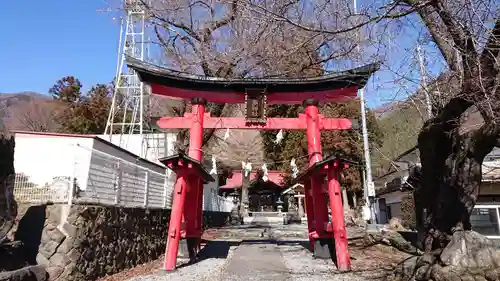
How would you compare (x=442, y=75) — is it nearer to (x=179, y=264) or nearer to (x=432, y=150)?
(x=432, y=150)

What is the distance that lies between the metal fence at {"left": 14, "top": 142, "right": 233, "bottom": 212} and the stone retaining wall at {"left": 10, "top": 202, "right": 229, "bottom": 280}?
23 centimetres

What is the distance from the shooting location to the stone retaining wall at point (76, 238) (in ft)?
22.3

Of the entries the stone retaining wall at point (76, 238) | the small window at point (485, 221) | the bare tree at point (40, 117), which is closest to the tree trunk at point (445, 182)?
the stone retaining wall at point (76, 238)

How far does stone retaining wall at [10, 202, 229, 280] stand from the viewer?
268 inches

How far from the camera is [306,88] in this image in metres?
11.6

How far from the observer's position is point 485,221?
54.6 ft

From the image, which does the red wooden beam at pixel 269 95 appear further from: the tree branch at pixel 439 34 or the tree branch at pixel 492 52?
the tree branch at pixel 492 52

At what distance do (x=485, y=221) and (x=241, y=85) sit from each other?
12728mm

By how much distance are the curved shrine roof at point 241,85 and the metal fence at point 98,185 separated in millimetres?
2644

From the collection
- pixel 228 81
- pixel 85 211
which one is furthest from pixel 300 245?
pixel 85 211

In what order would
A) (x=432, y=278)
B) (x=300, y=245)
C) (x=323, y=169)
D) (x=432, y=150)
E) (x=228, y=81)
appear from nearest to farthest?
1. (x=432, y=278)
2. (x=432, y=150)
3. (x=323, y=169)
4. (x=228, y=81)
5. (x=300, y=245)

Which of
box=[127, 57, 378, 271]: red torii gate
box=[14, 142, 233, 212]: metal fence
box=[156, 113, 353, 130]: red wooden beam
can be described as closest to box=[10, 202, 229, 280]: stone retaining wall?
box=[14, 142, 233, 212]: metal fence

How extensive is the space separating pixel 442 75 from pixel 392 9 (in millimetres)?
2040

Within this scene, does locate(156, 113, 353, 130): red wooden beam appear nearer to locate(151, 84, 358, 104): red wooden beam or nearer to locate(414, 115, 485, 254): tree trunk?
locate(151, 84, 358, 104): red wooden beam
